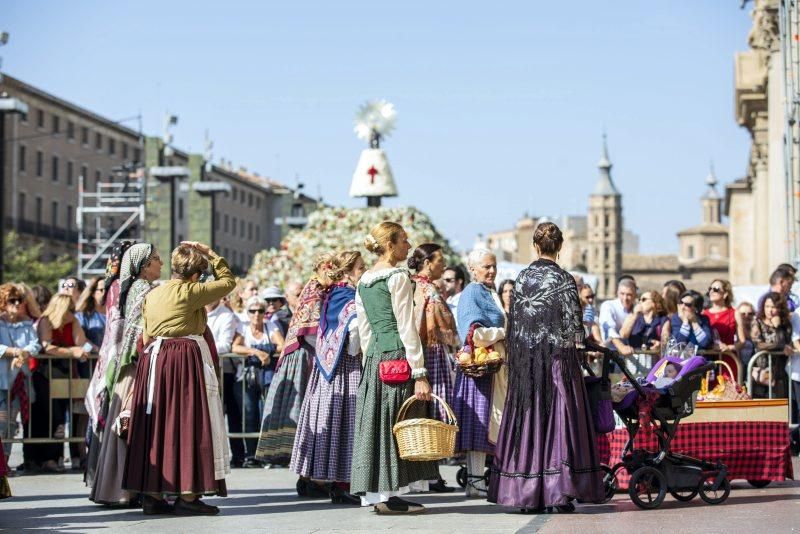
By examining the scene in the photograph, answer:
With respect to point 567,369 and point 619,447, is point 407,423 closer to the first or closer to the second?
Answer: point 567,369

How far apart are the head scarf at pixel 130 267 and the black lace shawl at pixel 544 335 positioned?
8.70 feet

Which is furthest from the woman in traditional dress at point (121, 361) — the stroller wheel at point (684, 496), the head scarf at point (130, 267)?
the stroller wheel at point (684, 496)

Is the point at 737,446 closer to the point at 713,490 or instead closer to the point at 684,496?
the point at 684,496

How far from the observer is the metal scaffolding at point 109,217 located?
203 feet

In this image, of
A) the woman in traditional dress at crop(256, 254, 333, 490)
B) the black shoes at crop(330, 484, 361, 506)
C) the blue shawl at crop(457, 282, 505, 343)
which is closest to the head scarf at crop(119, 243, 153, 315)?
the woman in traditional dress at crop(256, 254, 333, 490)

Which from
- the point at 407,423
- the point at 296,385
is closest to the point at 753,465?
the point at 407,423

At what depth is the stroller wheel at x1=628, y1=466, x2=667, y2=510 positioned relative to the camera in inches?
377

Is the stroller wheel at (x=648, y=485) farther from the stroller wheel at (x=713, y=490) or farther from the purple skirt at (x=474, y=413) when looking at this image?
the purple skirt at (x=474, y=413)

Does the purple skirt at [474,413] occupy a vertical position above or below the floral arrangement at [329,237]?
below

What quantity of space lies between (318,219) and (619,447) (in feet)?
66.3

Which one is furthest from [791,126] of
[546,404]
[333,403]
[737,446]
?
[546,404]

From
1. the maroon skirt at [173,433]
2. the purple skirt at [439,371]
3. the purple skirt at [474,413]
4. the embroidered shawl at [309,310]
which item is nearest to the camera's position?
the maroon skirt at [173,433]

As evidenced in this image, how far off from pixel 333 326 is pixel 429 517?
1654 millimetres

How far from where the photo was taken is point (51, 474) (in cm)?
1361
